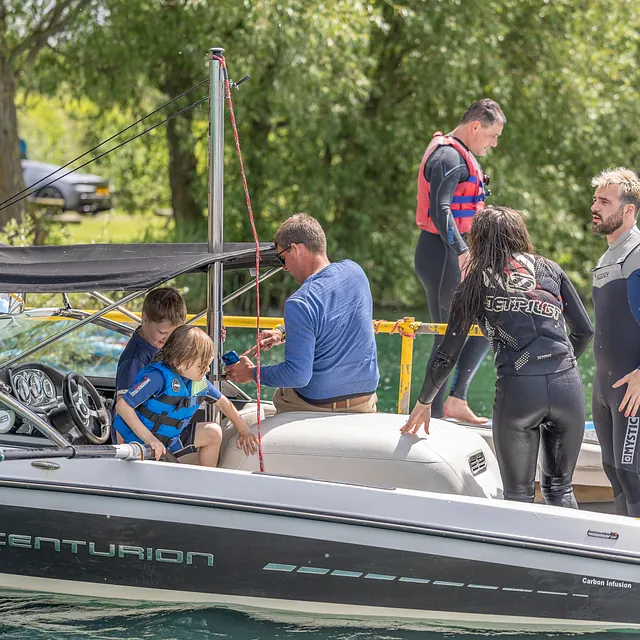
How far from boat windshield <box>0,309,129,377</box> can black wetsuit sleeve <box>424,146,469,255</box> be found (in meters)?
1.93

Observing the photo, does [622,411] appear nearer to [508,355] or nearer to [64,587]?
[508,355]

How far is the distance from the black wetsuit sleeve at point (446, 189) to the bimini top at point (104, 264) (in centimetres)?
141

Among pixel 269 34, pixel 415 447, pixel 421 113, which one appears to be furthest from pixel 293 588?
pixel 421 113

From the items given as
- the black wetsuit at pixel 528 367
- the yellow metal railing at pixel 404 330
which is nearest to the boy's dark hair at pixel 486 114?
the yellow metal railing at pixel 404 330

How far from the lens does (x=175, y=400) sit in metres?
4.47

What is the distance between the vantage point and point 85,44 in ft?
48.7

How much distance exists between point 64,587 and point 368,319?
1728mm

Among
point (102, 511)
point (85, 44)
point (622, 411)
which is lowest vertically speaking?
point (102, 511)

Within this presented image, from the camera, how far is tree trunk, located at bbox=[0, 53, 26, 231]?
1397cm

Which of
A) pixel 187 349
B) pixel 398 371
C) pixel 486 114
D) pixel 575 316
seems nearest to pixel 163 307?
pixel 187 349

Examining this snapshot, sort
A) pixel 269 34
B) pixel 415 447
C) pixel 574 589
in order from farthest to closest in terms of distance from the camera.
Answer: pixel 269 34
pixel 415 447
pixel 574 589

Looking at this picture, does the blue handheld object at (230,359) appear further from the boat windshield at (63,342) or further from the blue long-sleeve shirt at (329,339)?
the boat windshield at (63,342)

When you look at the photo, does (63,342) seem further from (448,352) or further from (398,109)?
(398,109)

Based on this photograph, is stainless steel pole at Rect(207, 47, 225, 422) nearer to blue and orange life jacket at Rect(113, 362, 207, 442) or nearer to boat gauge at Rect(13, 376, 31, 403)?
blue and orange life jacket at Rect(113, 362, 207, 442)
